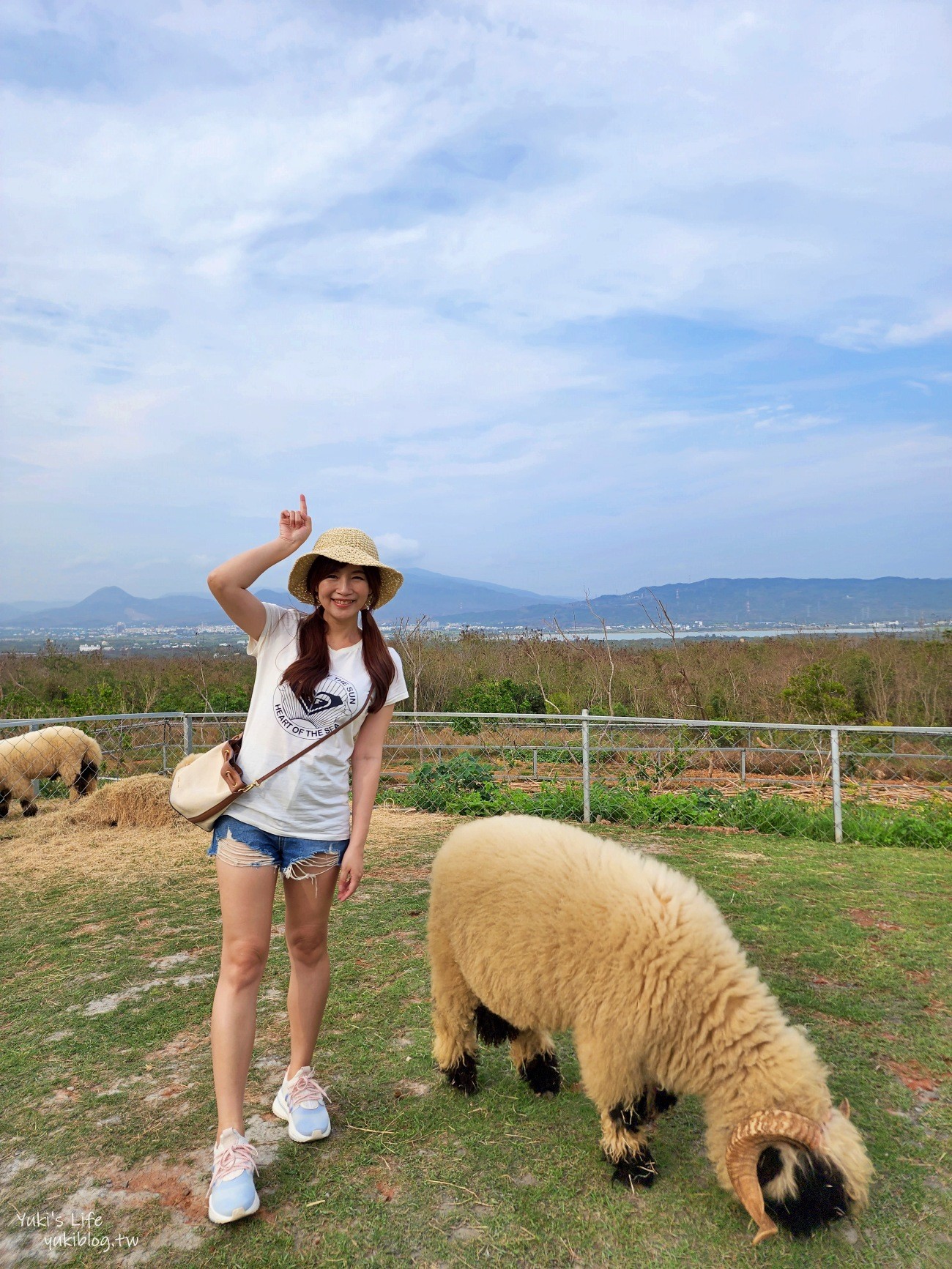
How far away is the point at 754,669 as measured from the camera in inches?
713

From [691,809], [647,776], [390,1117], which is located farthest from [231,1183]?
[647,776]

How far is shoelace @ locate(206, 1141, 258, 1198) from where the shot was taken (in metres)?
2.28

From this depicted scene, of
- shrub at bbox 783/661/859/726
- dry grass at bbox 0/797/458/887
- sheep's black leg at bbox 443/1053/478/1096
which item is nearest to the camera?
sheep's black leg at bbox 443/1053/478/1096

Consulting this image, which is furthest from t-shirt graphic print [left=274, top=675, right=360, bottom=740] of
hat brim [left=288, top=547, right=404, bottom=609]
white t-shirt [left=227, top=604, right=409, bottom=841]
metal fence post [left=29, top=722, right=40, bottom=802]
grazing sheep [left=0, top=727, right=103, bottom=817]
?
grazing sheep [left=0, top=727, right=103, bottom=817]

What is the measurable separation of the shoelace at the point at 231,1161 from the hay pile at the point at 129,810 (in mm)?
6117

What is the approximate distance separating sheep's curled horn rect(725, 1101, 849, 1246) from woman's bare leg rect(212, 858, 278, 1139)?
1.49m

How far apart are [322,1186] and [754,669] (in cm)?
1728

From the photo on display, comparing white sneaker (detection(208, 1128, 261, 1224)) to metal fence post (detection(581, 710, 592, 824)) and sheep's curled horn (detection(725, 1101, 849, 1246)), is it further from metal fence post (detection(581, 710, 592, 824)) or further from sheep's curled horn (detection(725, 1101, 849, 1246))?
metal fence post (detection(581, 710, 592, 824))

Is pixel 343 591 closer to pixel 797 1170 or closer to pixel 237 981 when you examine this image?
pixel 237 981

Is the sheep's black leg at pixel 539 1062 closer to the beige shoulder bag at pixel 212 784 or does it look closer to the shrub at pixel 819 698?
the beige shoulder bag at pixel 212 784

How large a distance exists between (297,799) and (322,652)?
0.50 meters

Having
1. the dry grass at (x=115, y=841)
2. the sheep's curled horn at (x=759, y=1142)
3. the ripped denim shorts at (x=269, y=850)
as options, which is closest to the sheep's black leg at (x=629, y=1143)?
the sheep's curled horn at (x=759, y=1142)

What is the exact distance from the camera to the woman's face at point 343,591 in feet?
8.64

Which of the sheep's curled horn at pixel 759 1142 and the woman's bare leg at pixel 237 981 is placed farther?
the woman's bare leg at pixel 237 981
